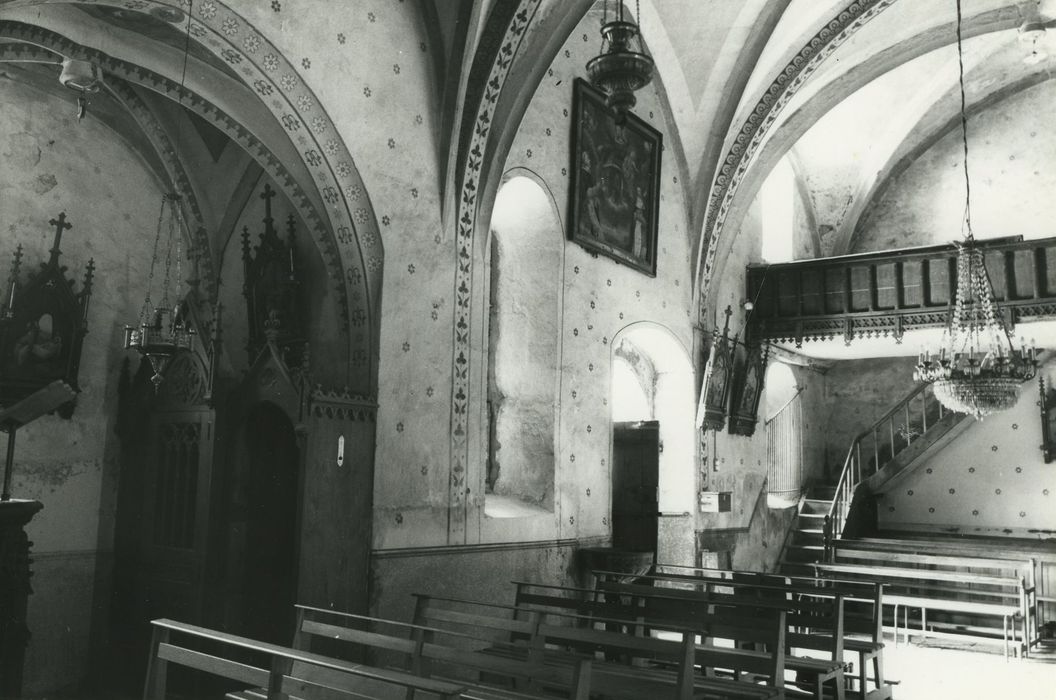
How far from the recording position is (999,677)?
31.3 feet

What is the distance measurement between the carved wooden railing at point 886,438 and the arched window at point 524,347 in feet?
24.6

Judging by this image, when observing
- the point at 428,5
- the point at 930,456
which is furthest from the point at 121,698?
the point at 930,456

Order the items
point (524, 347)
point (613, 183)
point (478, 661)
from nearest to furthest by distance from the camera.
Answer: point (478, 661) < point (524, 347) < point (613, 183)

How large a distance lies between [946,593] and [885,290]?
15.3 feet

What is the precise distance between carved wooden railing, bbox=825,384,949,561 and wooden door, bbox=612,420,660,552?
18.2 feet

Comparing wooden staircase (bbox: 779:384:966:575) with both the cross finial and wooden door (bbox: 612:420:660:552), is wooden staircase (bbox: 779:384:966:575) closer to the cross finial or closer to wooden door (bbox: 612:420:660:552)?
wooden door (bbox: 612:420:660:552)

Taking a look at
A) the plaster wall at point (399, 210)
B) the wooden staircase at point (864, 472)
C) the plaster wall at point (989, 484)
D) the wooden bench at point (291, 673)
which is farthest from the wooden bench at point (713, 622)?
the plaster wall at point (989, 484)

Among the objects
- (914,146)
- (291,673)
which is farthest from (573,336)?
(914,146)

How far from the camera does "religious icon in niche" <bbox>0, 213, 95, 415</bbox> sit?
26.6 ft

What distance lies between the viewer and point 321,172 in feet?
25.3

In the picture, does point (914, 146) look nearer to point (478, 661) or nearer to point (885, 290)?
point (885, 290)

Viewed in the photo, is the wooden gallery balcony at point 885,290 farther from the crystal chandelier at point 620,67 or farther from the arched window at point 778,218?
the crystal chandelier at point 620,67

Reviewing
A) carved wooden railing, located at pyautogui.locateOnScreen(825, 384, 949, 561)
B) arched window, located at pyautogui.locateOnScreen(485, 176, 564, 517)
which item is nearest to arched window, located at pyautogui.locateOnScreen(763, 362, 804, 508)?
carved wooden railing, located at pyautogui.locateOnScreen(825, 384, 949, 561)

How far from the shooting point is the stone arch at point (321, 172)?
23.9ft
